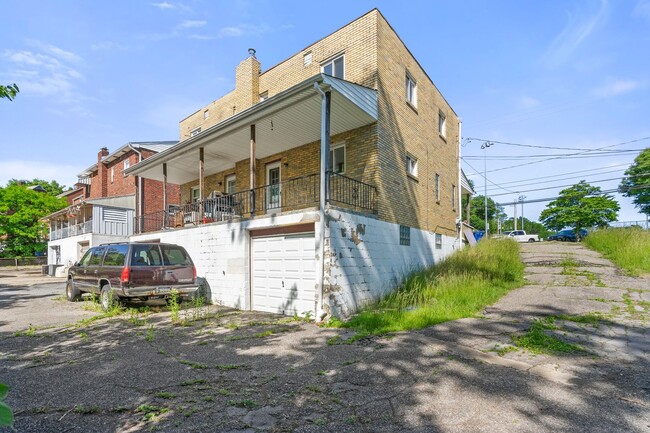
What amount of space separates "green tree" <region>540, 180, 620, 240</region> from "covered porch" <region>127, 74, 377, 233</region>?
3822cm

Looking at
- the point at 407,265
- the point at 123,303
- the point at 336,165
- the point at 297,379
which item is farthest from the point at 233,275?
the point at 297,379

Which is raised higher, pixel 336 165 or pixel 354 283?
pixel 336 165

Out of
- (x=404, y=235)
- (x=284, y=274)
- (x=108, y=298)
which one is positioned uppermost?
(x=404, y=235)

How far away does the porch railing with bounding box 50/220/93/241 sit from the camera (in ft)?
75.0

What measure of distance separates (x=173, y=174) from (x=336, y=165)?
9.27m

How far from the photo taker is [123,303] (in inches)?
413

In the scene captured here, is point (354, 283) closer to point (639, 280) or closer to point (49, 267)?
point (639, 280)

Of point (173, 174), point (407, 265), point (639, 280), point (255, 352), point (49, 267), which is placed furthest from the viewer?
point (49, 267)

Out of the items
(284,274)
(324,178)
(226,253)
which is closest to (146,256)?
(226,253)

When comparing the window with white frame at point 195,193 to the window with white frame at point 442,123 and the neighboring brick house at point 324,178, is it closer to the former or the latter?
the neighboring brick house at point 324,178

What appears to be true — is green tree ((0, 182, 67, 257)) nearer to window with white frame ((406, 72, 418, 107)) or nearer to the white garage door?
the white garage door

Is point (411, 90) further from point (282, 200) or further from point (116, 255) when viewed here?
point (116, 255)

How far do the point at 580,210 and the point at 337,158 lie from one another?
45.5 metres

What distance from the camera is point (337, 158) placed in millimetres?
11562
